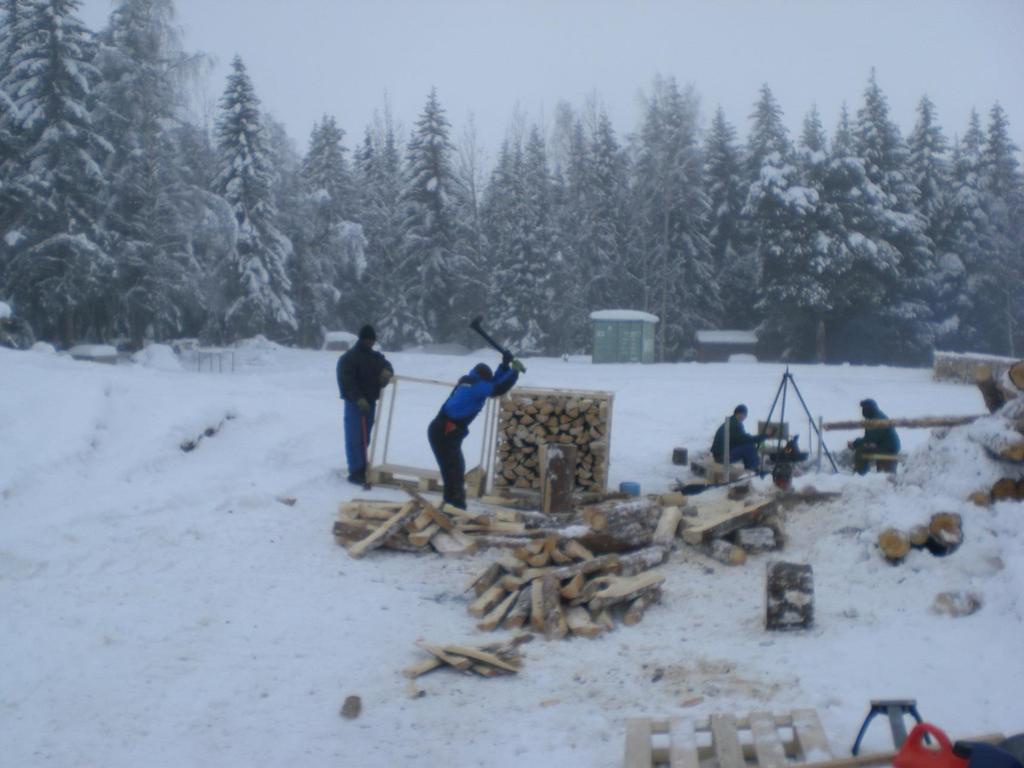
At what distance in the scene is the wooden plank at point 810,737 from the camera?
401cm

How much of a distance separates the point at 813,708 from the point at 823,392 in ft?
64.3

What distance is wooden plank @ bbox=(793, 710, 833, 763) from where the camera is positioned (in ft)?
13.2

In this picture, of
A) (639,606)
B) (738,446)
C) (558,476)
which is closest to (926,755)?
(639,606)

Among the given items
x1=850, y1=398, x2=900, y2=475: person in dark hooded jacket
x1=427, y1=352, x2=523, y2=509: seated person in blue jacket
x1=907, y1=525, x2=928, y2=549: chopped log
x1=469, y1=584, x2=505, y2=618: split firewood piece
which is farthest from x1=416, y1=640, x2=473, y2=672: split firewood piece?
x1=850, y1=398, x2=900, y2=475: person in dark hooded jacket

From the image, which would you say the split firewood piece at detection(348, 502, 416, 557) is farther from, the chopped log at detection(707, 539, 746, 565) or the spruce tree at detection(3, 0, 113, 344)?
the spruce tree at detection(3, 0, 113, 344)

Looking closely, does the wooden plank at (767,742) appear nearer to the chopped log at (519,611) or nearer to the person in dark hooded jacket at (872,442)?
the chopped log at (519,611)

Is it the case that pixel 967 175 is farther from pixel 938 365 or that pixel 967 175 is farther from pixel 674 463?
pixel 674 463

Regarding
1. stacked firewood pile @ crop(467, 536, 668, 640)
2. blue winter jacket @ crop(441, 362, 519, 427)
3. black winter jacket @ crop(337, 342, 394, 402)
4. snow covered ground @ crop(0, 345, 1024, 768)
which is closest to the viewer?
snow covered ground @ crop(0, 345, 1024, 768)

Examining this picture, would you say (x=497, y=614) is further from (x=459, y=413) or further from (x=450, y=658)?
(x=459, y=413)

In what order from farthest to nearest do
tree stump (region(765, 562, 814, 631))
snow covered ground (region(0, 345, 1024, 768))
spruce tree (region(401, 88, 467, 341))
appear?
spruce tree (region(401, 88, 467, 341)) < tree stump (region(765, 562, 814, 631)) < snow covered ground (region(0, 345, 1024, 768))

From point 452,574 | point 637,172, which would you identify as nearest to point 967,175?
point 637,172

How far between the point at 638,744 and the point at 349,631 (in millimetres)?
2639

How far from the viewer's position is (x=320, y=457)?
38.6 feet

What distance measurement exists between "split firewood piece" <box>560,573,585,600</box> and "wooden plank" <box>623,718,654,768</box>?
6.40ft
